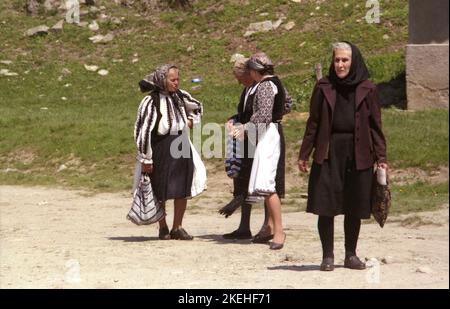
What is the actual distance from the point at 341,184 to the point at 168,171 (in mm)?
2446

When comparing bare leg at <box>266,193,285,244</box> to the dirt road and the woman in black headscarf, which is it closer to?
the dirt road

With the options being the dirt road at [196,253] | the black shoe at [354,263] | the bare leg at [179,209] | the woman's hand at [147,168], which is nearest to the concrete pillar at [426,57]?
the dirt road at [196,253]

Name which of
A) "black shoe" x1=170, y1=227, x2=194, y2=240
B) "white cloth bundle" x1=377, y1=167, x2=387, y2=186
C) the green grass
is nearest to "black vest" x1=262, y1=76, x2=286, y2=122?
"black shoe" x1=170, y1=227, x2=194, y2=240

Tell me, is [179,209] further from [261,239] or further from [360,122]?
[360,122]

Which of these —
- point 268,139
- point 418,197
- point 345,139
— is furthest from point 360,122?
→ point 418,197

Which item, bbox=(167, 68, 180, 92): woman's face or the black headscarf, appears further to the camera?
bbox=(167, 68, 180, 92): woman's face

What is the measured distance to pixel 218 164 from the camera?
14.4m

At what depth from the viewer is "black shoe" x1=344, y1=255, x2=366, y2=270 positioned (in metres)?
7.83

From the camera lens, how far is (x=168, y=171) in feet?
32.0

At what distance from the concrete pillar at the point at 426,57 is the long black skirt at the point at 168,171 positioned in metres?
6.17

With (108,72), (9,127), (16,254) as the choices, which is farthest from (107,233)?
(108,72)

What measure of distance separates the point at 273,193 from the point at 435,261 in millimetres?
1545

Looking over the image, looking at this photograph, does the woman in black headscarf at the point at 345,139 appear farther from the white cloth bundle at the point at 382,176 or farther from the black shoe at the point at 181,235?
the black shoe at the point at 181,235
